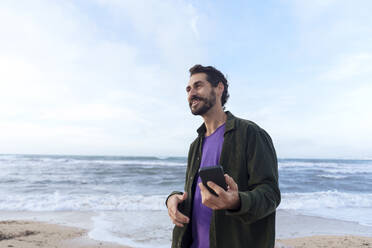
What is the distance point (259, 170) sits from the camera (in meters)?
1.42

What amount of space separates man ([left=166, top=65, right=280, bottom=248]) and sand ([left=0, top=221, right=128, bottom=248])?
426 cm

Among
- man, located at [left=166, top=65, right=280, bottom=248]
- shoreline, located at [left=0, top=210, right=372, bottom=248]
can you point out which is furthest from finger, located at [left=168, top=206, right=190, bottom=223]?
shoreline, located at [left=0, top=210, right=372, bottom=248]

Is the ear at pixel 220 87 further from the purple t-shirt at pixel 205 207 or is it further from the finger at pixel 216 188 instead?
the finger at pixel 216 188

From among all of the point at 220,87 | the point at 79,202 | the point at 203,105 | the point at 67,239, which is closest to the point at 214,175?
the point at 203,105

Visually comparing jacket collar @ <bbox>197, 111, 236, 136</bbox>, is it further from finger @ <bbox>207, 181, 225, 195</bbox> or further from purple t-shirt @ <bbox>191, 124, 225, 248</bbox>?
finger @ <bbox>207, 181, 225, 195</bbox>

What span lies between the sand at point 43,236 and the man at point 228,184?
4.26 meters

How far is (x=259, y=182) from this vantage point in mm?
1406

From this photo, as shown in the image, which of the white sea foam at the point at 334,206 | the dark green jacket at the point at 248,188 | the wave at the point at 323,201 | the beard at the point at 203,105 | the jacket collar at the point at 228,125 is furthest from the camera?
the wave at the point at 323,201

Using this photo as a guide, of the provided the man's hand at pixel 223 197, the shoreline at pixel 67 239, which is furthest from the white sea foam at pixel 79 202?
the man's hand at pixel 223 197

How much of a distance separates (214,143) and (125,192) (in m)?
11.0

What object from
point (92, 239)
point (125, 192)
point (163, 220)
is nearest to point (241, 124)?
point (92, 239)

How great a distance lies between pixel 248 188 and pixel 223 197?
0.42 m

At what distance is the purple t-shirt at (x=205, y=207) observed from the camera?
1653mm

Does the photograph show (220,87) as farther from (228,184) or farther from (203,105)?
(228,184)
